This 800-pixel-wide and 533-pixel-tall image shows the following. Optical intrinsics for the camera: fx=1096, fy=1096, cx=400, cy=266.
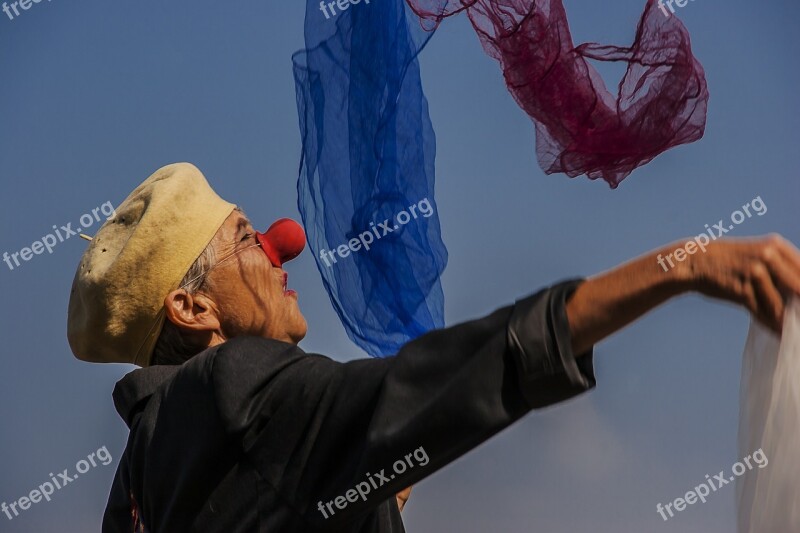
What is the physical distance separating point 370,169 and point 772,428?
1566 millimetres

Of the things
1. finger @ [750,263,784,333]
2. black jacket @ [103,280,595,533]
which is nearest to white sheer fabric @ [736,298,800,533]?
finger @ [750,263,784,333]

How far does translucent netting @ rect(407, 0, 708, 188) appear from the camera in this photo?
8.95 ft

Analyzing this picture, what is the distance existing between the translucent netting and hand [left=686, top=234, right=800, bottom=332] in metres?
1.01

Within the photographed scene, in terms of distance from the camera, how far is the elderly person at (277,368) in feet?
6.04

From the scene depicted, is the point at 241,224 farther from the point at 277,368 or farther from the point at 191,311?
the point at 277,368

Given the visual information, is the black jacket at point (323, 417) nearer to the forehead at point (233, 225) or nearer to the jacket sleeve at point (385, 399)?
the jacket sleeve at point (385, 399)

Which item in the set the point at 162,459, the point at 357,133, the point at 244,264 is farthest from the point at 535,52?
the point at 162,459

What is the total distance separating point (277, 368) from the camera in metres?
2.34

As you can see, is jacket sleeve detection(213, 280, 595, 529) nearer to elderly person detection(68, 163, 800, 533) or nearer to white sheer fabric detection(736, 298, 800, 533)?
elderly person detection(68, 163, 800, 533)

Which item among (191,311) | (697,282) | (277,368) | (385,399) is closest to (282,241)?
(191,311)

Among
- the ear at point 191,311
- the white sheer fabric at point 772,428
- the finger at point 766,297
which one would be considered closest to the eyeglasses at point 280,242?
the ear at point 191,311

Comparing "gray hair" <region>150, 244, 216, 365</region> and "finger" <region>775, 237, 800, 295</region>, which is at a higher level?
"gray hair" <region>150, 244, 216, 365</region>

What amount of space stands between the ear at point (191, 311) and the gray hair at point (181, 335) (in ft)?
0.08

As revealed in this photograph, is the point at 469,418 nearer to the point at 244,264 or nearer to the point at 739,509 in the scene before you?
the point at 739,509
